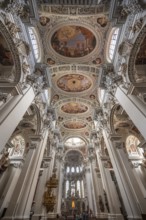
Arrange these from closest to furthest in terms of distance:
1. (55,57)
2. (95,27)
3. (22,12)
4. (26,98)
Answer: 1. (22,12)
2. (26,98)
3. (95,27)
4. (55,57)

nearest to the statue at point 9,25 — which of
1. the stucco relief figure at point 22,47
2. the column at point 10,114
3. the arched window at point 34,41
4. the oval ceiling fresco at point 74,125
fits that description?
the stucco relief figure at point 22,47

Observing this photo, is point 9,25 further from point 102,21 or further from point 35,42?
point 102,21

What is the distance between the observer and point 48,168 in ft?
50.9

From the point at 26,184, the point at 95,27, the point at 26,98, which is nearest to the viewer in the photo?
the point at 26,98

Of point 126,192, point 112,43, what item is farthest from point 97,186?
point 112,43

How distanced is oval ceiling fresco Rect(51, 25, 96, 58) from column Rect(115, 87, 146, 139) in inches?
229

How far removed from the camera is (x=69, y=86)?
55.3 ft

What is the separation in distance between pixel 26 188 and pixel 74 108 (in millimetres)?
12853

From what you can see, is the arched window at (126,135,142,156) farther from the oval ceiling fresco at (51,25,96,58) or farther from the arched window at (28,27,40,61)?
the arched window at (28,27,40,61)

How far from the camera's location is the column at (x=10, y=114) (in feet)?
21.1

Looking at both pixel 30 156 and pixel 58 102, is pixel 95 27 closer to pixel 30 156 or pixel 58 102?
pixel 58 102

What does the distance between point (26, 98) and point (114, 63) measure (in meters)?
7.47

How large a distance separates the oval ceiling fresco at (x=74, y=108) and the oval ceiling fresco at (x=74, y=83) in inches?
116

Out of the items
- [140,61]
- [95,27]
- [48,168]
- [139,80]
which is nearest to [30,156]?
[48,168]
